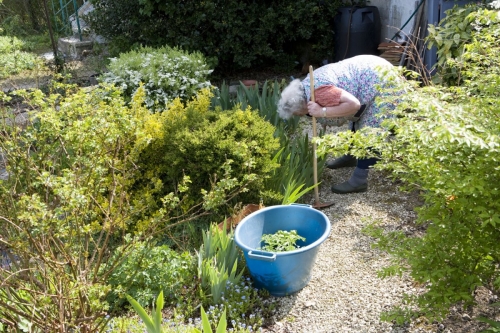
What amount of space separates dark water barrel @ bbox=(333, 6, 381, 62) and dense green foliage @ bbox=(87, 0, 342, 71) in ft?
0.78

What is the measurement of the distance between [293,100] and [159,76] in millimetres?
1633

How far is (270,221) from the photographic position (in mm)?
3230

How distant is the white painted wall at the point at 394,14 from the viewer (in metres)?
6.39

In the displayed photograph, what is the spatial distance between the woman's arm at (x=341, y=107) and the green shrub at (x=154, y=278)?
1.38 meters

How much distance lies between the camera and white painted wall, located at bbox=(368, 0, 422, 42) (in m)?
6.39

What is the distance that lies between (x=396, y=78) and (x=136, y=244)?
53.2 inches

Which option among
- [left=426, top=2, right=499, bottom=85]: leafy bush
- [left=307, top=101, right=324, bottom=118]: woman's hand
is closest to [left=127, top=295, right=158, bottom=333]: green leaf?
[left=307, top=101, right=324, bottom=118]: woman's hand

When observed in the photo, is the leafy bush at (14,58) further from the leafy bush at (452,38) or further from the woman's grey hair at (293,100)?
the leafy bush at (452,38)

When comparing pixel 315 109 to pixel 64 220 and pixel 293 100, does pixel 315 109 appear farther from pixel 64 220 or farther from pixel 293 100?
pixel 64 220

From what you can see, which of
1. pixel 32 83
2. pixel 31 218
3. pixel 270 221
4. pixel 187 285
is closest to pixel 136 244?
pixel 31 218

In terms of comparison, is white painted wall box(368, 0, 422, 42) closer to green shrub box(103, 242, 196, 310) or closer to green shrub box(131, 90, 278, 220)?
green shrub box(131, 90, 278, 220)

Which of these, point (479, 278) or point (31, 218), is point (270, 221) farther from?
point (31, 218)

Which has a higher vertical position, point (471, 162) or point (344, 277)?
point (471, 162)

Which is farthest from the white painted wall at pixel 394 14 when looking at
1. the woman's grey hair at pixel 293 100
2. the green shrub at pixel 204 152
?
the green shrub at pixel 204 152
